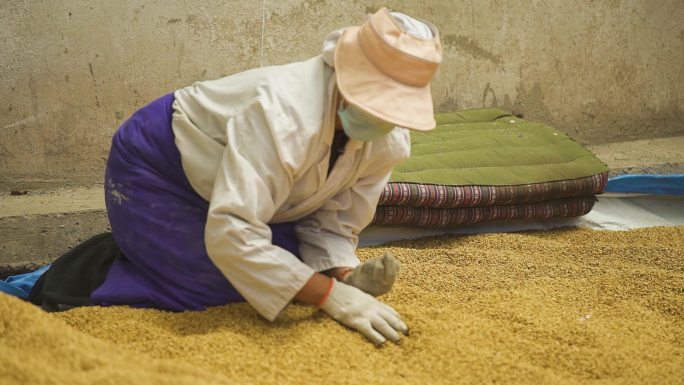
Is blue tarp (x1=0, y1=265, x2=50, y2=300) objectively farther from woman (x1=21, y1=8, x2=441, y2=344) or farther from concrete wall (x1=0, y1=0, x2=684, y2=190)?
concrete wall (x1=0, y1=0, x2=684, y2=190)

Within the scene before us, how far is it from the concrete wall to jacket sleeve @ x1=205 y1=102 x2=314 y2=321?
71.8 inches

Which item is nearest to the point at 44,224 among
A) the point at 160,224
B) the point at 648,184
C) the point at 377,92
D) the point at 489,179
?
the point at 160,224

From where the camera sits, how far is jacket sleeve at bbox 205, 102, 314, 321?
75.4 inches

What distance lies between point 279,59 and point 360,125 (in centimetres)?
205

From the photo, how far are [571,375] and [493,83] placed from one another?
2588 mm

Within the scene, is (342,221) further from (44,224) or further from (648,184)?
(648,184)

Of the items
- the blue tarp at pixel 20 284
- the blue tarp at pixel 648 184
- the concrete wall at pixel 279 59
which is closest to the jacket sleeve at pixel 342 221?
the blue tarp at pixel 20 284

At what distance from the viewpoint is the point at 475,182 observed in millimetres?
3285

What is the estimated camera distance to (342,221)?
2.36m

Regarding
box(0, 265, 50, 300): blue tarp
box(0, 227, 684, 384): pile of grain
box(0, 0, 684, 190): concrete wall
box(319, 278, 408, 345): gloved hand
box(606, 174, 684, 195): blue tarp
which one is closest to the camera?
box(0, 227, 684, 384): pile of grain

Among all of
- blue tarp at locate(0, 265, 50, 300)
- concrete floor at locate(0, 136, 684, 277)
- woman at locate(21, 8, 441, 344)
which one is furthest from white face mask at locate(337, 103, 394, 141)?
concrete floor at locate(0, 136, 684, 277)

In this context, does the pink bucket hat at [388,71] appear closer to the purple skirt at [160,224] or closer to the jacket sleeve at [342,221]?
the jacket sleeve at [342,221]

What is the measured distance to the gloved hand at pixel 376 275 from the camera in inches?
82.3

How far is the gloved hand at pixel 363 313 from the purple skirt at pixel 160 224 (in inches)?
13.4
